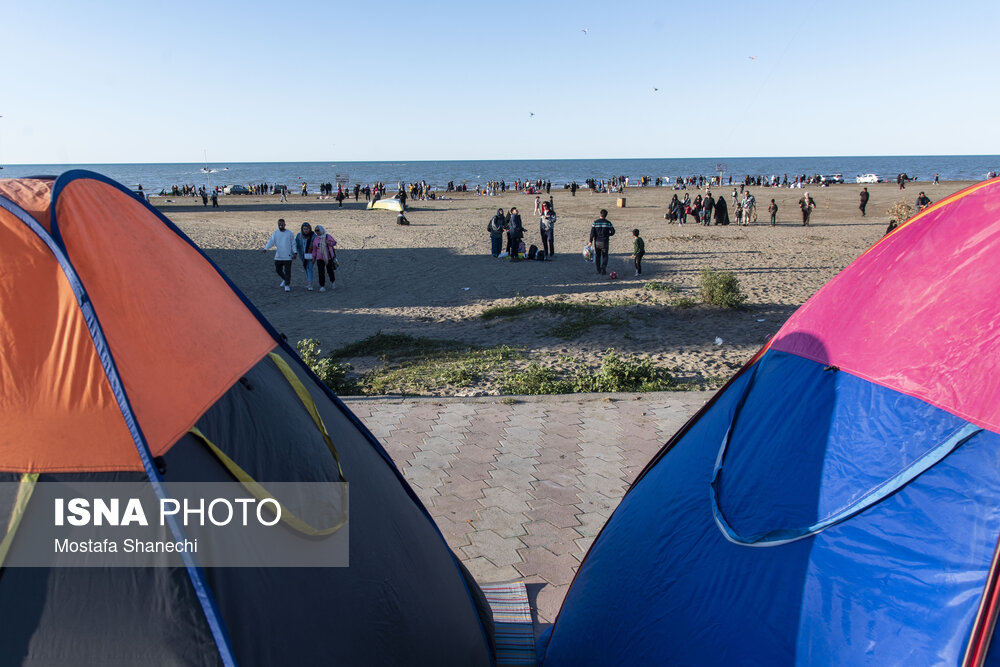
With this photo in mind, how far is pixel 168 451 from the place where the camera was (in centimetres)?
231

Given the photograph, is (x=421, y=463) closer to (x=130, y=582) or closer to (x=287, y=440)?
(x=287, y=440)

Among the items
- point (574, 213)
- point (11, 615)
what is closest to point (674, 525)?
point (11, 615)

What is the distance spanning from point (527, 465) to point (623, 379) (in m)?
2.88

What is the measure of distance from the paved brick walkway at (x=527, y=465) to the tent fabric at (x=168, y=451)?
1608 mm

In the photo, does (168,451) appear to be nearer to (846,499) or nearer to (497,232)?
(846,499)

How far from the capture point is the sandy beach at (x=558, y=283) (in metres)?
11.0

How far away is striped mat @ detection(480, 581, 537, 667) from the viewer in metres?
3.86

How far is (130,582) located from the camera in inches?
84.4

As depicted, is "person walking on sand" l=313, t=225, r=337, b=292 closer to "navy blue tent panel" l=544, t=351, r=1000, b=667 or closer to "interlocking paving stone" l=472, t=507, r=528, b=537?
"interlocking paving stone" l=472, t=507, r=528, b=537

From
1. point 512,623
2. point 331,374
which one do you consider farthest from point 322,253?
point 512,623

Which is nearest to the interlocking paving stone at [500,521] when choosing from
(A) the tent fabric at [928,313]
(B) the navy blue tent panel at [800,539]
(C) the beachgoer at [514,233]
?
(B) the navy blue tent panel at [800,539]

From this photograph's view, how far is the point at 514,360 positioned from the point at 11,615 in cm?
820

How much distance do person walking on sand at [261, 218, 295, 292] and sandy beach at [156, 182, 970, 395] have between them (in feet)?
1.48

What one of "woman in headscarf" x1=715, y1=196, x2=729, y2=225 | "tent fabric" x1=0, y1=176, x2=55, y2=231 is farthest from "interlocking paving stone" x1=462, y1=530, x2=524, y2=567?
"woman in headscarf" x1=715, y1=196, x2=729, y2=225
